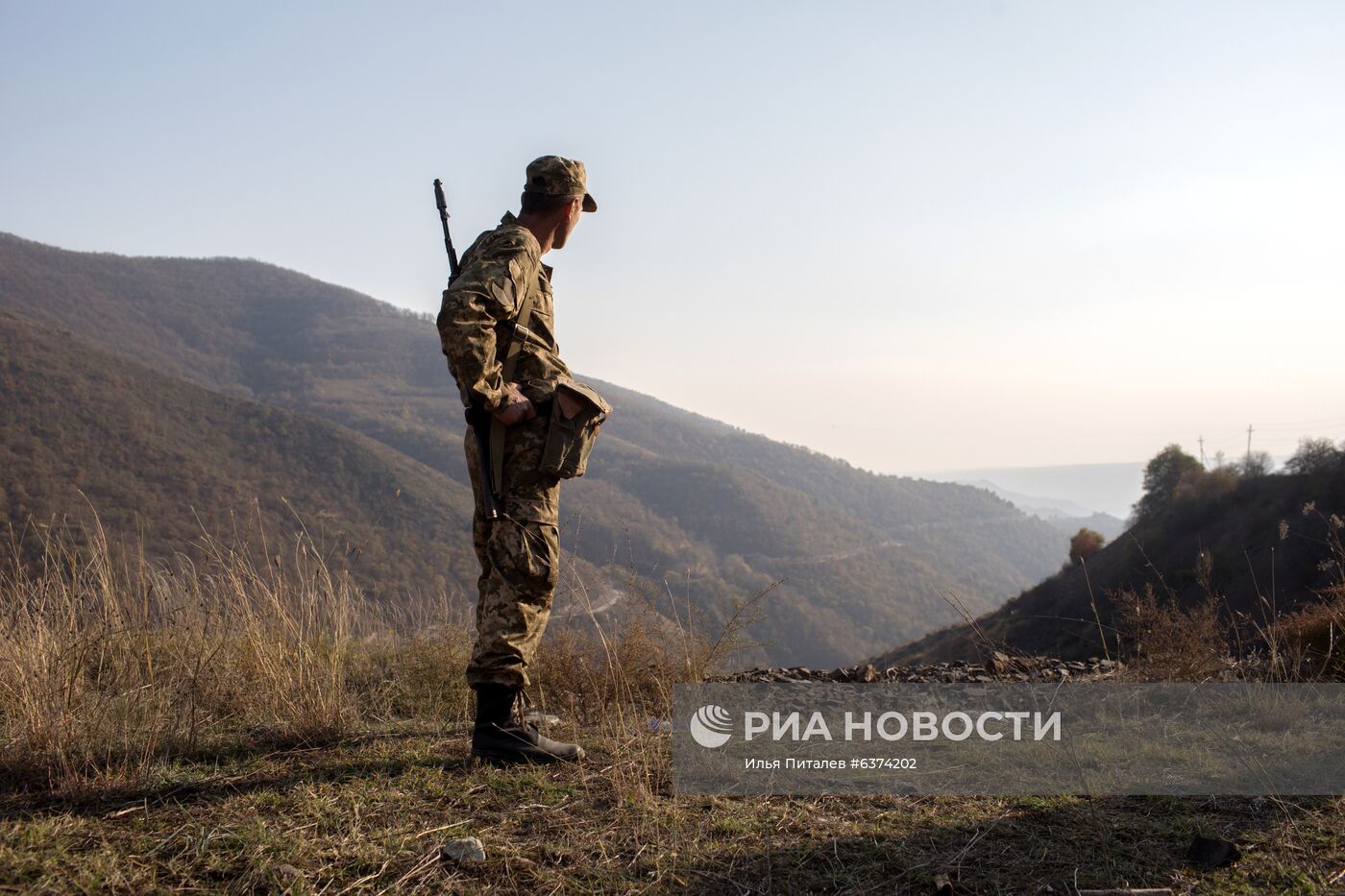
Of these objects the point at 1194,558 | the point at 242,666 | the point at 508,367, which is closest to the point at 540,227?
the point at 508,367

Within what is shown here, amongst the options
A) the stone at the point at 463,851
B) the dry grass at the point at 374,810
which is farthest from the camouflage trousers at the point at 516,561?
the stone at the point at 463,851

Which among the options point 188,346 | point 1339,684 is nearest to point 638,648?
point 1339,684

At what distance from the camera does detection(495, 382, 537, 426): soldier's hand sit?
2989 mm

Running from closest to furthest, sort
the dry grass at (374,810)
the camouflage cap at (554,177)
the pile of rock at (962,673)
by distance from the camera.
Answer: the dry grass at (374,810)
the camouflage cap at (554,177)
the pile of rock at (962,673)

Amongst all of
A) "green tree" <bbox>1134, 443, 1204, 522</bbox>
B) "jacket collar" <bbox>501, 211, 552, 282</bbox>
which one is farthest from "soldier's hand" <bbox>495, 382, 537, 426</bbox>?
"green tree" <bbox>1134, 443, 1204, 522</bbox>

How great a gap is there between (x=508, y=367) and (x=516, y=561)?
0.74 meters

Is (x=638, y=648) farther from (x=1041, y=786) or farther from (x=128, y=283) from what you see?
(x=128, y=283)

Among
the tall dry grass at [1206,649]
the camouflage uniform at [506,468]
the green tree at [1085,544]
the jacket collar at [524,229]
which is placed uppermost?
the jacket collar at [524,229]

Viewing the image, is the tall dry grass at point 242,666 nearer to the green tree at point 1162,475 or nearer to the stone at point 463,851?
the stone at point 463,851

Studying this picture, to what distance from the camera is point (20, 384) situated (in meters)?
37.3

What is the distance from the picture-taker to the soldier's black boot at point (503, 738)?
119 inches

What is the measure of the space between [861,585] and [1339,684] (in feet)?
211

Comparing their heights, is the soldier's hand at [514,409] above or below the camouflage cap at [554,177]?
below

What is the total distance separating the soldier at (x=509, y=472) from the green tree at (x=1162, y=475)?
133 feet
